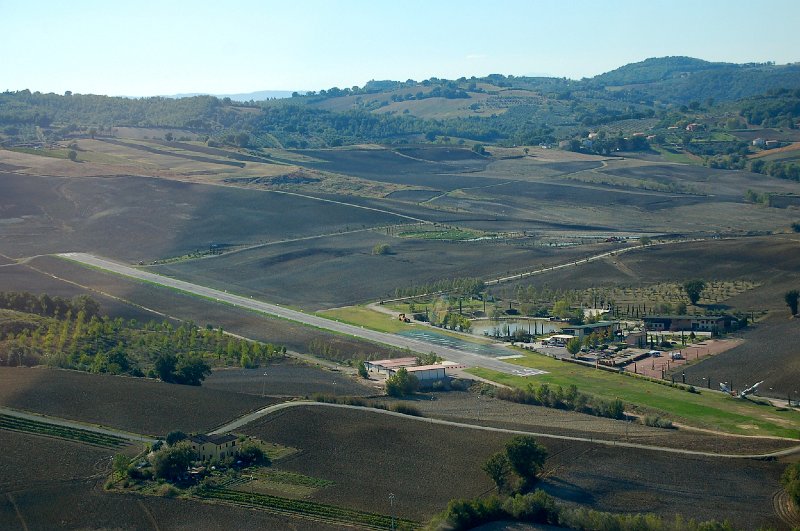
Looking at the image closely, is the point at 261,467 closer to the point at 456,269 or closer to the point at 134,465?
the point at 134,465

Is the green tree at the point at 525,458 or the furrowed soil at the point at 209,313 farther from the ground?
the green tree at the point at 525,458

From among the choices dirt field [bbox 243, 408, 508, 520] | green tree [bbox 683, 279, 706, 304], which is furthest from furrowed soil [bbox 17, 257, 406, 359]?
green tree [bbox 683, 279, 706, 304]

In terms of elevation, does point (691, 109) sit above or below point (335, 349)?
above

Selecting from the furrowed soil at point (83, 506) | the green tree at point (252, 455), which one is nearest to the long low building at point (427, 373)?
the green tree at point (252, 455)

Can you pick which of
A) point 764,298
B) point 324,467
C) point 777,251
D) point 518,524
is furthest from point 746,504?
point 777,251

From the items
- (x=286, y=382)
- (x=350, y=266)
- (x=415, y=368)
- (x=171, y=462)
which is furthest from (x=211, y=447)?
(x=350, y=266)

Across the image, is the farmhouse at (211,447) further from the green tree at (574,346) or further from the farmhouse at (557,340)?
the farmhouse at (557,340)
